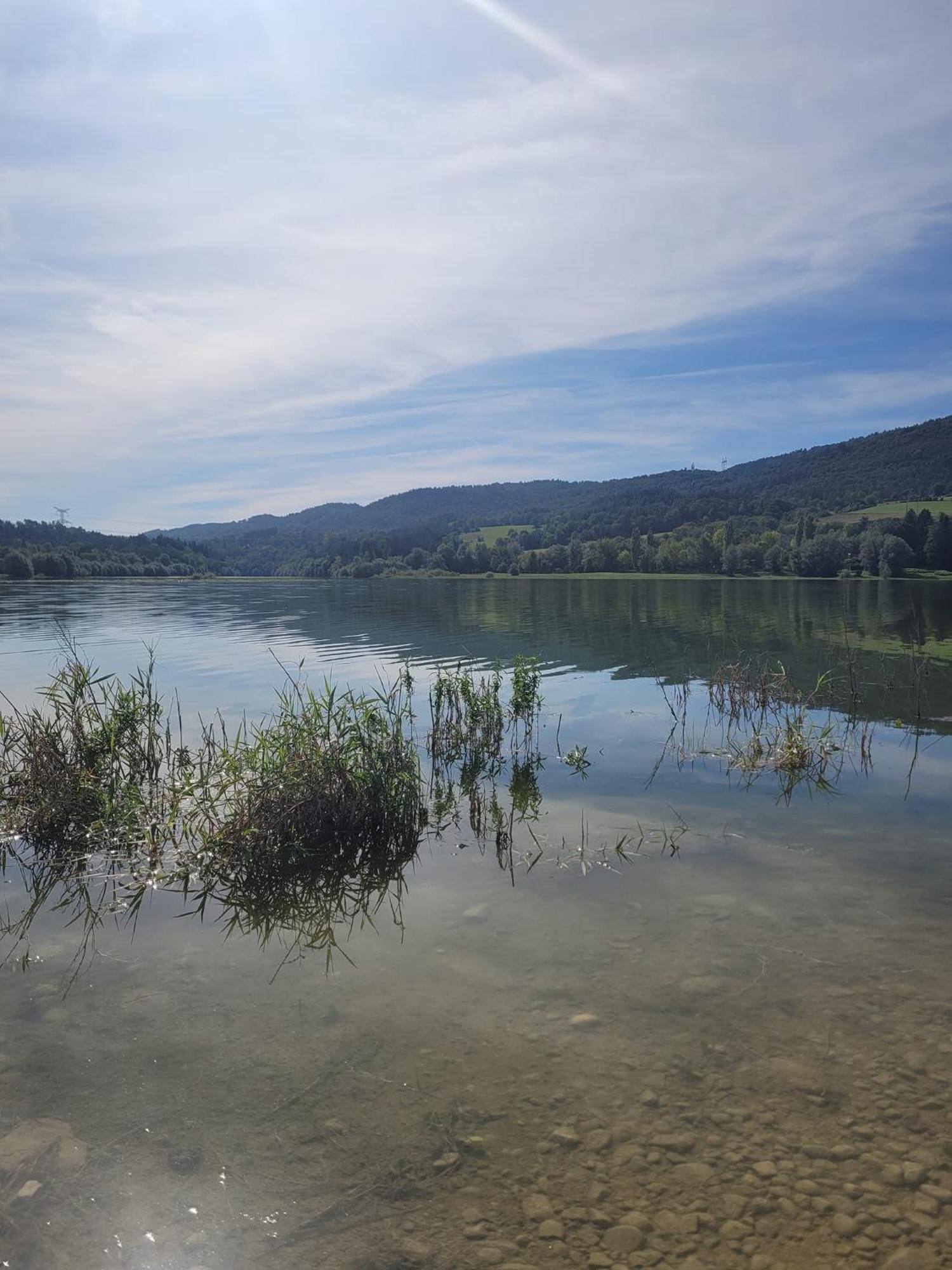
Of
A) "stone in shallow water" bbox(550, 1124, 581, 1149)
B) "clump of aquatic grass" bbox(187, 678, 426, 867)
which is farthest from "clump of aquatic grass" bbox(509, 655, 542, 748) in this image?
"stone in shallow water" bbox(550, 1124, 581, 1149)

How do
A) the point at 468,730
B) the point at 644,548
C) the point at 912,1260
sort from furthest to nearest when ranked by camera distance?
the point at 644,548 → the point at 468,730 → the point at 912,1260

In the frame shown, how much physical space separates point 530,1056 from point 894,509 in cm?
18354

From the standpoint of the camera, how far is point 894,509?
165m

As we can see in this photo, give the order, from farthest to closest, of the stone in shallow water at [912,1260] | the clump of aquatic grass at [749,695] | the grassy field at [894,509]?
the grassy field at [894,509], the clump of aquatic grass at [749,695], the stone in shallow water at [912,1260]

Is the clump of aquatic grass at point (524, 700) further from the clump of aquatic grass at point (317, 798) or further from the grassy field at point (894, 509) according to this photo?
the grassy field at point (894, 509)

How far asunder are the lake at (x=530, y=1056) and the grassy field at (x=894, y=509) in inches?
6003

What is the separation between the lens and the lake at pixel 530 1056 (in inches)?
180

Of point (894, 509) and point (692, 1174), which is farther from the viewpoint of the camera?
point (894, 509)

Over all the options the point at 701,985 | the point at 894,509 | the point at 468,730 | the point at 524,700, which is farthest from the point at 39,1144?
the point at 894,509

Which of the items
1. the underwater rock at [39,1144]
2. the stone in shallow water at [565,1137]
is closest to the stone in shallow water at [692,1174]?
the stone in shallow water at [565,1137]

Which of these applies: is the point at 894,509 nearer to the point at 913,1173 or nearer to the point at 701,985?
the point at 701,985

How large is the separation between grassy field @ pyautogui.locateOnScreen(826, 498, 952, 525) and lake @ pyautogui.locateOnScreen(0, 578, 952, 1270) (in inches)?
6003

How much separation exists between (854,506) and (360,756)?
19439 cm

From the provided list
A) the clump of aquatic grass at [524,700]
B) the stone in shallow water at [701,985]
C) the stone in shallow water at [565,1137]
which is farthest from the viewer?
the clump of aquatic grass at [524,700]
